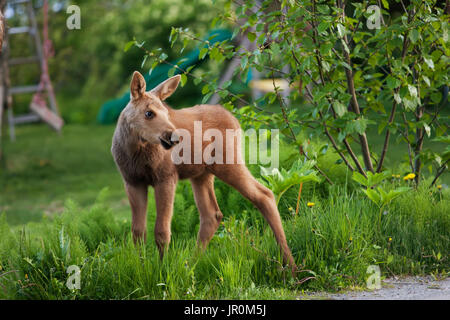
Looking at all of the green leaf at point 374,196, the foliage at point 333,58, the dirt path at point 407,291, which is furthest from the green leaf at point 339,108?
the dirt path at point 407,291

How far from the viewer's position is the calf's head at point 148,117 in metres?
3.29

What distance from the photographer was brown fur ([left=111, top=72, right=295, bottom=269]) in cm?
338

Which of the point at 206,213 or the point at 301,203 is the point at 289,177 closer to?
the point at 206,213

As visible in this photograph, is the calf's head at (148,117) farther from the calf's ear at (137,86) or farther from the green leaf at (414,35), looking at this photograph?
the green leaf at (414,35)

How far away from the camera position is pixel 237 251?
3.88 metres

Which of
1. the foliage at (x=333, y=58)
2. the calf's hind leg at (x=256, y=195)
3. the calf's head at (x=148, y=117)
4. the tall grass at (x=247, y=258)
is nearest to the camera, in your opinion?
the calf's head at (x=148, y=117)

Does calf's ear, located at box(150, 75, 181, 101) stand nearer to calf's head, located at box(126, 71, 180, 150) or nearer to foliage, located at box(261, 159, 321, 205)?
calf's head, located at box(126, 71, 180, 150)

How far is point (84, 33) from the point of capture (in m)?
18.1

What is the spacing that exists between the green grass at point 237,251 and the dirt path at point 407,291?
12 centimetres

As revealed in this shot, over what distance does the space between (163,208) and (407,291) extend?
1.70 metres

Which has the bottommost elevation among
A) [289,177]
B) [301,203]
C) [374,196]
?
[301,203]

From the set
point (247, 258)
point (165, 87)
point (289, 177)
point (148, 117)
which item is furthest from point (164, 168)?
point (289, 177)
